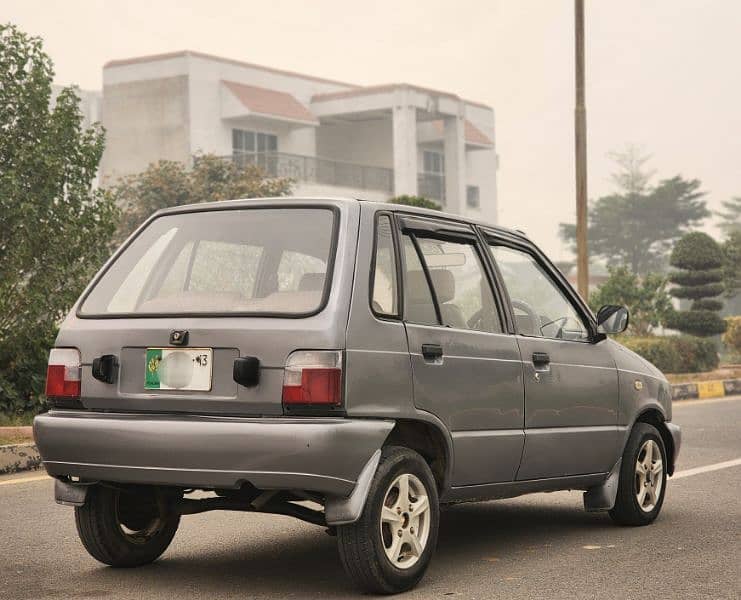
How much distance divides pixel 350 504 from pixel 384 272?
3.72 ft

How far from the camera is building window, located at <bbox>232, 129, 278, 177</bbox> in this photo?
47.5 meters

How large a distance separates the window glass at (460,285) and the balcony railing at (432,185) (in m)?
46.4

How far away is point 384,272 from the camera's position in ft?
20.0

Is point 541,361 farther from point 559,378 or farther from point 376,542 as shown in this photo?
point 376,542

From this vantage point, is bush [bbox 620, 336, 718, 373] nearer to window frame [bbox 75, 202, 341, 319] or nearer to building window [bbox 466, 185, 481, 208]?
window frame [bbox 75, 202, 341, 319]

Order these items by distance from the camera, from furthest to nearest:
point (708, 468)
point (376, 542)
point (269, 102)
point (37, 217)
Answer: point (269, 102) → point (37, 217) → point (708, 468) → point (376, 542)

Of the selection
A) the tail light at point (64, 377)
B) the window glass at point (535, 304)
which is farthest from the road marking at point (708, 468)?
the tail light at point (64, 377)

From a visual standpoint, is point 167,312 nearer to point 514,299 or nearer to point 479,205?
point 514,299

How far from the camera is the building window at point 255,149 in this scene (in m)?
47.5

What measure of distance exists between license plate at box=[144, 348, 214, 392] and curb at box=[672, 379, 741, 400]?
16308 mm

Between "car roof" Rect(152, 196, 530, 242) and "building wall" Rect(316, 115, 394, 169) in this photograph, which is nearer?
"car roof" Rect(152, 196, 530, 242)

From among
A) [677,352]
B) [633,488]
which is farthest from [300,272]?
[677,352]

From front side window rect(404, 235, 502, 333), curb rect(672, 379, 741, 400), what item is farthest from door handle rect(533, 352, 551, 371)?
curb rect(672, 379, 741, 400)

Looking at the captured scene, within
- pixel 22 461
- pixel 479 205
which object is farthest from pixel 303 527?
pixel 479 205
